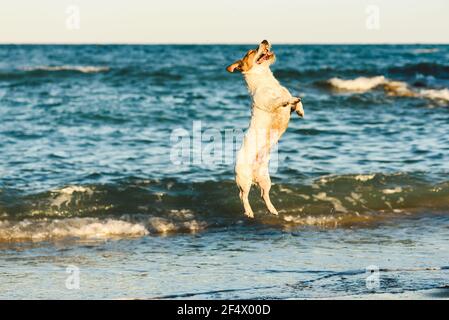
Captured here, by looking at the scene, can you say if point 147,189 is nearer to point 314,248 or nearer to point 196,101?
point 314,248

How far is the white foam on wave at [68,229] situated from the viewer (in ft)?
34.8

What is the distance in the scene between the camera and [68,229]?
10836 mm

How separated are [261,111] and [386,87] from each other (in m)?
18.2

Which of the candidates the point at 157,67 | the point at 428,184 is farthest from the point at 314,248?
the point at 157,67

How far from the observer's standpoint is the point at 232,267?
8430mm

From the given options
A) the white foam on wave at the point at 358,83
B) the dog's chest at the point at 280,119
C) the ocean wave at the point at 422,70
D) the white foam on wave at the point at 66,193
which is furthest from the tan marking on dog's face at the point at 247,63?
the ocean wave at the point at 422,70

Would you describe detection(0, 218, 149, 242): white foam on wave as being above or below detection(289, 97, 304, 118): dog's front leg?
below

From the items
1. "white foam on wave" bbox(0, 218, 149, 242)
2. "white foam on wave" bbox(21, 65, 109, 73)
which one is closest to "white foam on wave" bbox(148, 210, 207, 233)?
"white foam on wave" bbox(0, 218, 149, 242)

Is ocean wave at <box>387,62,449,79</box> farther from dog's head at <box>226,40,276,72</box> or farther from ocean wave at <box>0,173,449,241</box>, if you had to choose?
dog's head at <box>226,40,276,72</box>

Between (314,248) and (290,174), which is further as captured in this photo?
(290,174)

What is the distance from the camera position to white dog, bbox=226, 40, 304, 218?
7539 millimetres

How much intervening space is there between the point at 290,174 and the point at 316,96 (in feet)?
35.6

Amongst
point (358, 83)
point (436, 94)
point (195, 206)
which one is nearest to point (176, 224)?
point (195, 206)

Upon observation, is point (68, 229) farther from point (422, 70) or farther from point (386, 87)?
point (422, 70)
